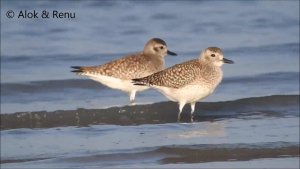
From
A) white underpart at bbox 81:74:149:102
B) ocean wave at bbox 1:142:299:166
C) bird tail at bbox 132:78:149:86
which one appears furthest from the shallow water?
bird tail at bbox 132:78:149:86

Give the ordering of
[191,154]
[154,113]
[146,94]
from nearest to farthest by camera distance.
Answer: [191,154], [154,113], [146,94]

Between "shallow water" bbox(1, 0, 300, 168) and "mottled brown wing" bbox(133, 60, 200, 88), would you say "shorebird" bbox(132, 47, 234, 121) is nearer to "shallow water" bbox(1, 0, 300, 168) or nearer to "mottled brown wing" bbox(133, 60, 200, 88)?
"mottled brown wing" bbox(133, 60, 200, 88)

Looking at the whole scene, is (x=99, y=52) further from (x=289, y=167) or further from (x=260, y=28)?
(x=289, y=167)

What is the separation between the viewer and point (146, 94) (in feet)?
51.4

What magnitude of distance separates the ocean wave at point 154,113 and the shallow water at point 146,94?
0.05 ft

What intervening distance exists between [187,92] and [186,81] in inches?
6.0

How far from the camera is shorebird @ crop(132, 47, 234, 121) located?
13.5m

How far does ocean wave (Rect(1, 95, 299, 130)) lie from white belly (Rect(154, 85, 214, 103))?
1.16ft

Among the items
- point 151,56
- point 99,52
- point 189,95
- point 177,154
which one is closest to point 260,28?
point 99,52

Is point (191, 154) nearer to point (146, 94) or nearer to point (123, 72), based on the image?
point (123, 72)

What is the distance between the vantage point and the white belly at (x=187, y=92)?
1352 centimetres

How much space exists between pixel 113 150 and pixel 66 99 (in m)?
3.78

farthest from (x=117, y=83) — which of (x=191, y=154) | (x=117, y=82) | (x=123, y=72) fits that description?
(x=191, y=154)

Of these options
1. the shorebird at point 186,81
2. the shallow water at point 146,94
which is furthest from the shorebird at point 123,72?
the shorebird at point 186,81
